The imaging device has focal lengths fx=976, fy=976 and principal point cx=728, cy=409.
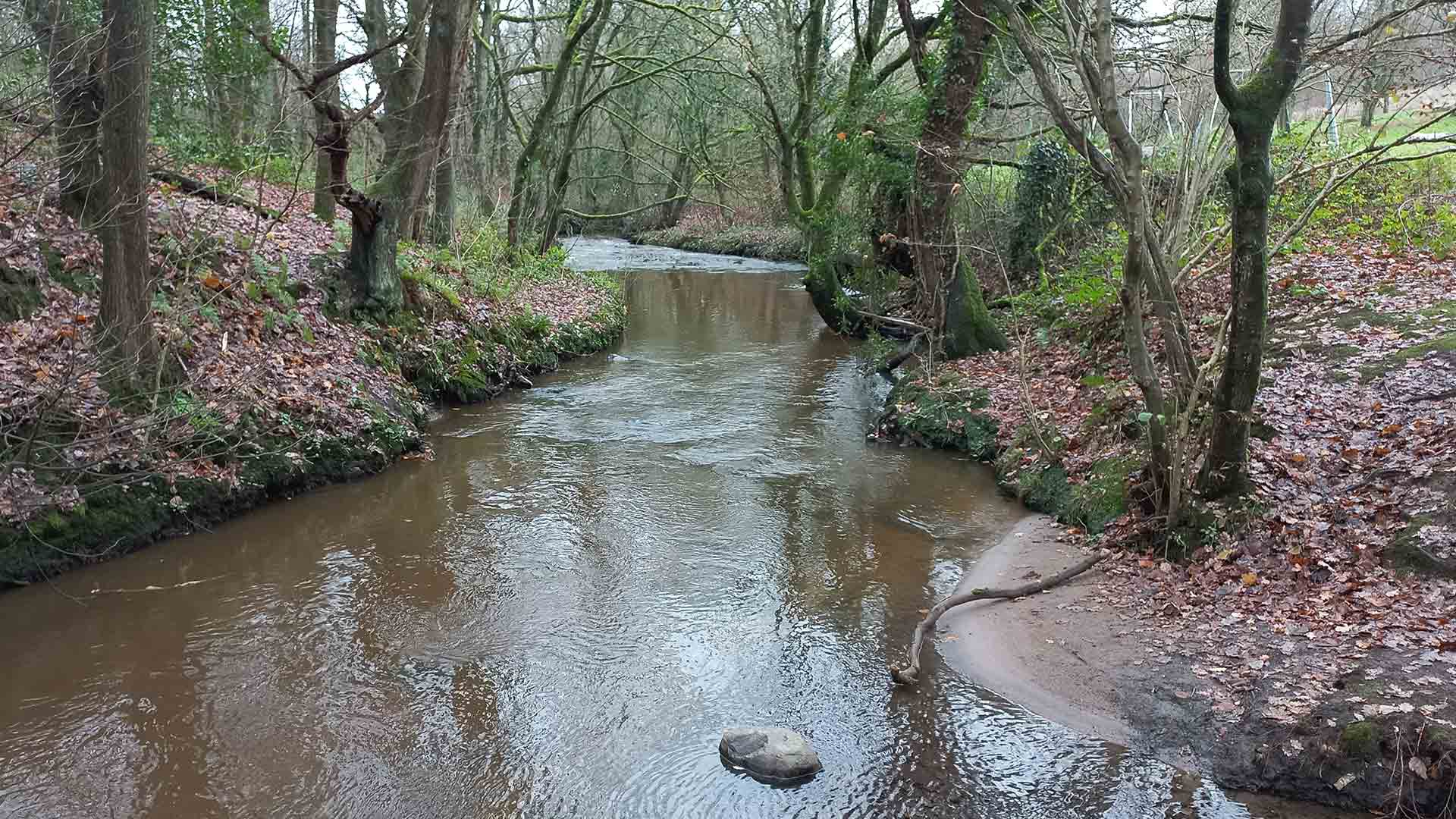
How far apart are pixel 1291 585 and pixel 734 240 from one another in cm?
3479

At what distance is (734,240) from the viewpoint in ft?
133

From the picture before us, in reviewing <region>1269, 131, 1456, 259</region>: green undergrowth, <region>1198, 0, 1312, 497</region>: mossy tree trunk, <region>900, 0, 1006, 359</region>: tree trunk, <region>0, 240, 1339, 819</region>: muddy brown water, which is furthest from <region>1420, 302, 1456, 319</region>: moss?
<region>900, 0, 1006, 359</region>: tree trunk

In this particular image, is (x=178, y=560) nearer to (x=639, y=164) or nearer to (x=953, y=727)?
(x=953, y=727)

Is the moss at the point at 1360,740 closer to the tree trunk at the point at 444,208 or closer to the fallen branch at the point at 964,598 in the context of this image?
the fallen branch at the point at 964,598

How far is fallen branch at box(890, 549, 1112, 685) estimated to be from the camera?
6.73m

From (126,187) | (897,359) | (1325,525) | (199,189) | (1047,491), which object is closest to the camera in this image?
(1325,525)

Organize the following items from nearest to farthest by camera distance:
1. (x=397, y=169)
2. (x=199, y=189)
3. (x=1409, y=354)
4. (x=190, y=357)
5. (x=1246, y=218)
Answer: (x=1246, y=218)
(x=1409, y=354)
(x=190, y=357)
(x=397, y=169)
(x=199, y=189)

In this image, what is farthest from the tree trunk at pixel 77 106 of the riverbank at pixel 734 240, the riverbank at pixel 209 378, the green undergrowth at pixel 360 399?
the riverbank at pixel 734 240

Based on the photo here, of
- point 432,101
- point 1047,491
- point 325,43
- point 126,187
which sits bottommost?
point 1047,491

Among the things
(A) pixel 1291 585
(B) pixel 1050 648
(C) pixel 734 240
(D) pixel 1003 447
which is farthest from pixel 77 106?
(C) pixel 734 240

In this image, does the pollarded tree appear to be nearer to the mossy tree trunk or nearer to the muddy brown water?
the muddy brown water

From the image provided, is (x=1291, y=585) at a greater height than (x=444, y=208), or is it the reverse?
(x=444, y=208)

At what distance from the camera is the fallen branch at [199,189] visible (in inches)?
529

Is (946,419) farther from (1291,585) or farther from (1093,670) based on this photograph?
(1093,670)
